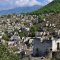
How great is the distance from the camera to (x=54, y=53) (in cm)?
3381

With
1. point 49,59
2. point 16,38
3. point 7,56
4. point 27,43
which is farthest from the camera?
point 16,38

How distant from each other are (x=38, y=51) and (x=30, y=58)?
8.91ft

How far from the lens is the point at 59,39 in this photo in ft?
118

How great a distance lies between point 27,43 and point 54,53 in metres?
25.2

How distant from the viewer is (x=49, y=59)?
33.1 meters

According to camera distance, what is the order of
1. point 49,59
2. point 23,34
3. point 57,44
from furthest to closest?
point 23,34, point 57,44, point 49,59

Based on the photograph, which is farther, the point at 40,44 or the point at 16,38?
the point at 16,38

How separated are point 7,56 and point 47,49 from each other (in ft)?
38.9

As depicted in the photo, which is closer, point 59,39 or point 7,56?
point 7,56

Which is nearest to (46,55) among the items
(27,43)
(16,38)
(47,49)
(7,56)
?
(47,49)

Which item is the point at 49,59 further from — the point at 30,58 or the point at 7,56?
the point at 7,56

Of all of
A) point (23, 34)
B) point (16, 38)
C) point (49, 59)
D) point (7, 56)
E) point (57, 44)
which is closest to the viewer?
point (7, 56)

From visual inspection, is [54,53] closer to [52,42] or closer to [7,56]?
[52,42]

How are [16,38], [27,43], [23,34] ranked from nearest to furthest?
[27,43] → [16,38] → [23,34]
